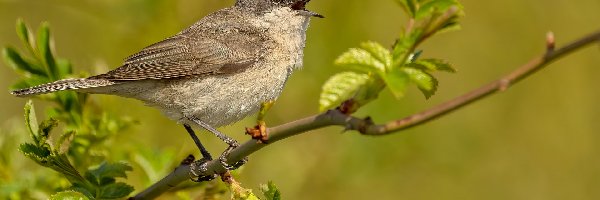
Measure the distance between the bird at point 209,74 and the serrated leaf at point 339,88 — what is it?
212 centimetres

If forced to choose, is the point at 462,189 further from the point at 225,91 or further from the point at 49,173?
the point at 49,173

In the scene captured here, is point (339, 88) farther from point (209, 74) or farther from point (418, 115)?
point (209, 74)

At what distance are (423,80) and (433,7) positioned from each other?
0.72 feet

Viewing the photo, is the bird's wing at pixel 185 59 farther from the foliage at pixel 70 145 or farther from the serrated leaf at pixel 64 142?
the serrated leaf at pixel 64 142

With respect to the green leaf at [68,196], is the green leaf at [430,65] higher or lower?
lower

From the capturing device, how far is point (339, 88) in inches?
93.9

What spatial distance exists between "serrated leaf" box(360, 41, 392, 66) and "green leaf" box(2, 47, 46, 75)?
1821 millimetres

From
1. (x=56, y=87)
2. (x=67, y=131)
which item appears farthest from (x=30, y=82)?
(x=67, y=131)

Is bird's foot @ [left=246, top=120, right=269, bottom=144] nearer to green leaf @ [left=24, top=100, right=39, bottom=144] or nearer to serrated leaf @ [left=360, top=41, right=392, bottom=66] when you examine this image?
serrated leaf @ [left=360, top=41, right=392, bottom=66]

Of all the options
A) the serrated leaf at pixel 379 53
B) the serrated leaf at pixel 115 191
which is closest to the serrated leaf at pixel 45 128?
the serrated leaf at pixel 115 191

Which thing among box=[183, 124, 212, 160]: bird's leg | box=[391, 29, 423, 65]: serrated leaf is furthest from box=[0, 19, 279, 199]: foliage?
box=[391, 29, 423, 65]: serrated leaf

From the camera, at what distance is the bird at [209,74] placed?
4.61 metres

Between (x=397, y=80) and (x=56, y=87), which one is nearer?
(x=397, y=80)

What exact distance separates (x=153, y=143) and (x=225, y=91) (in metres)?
0.73
